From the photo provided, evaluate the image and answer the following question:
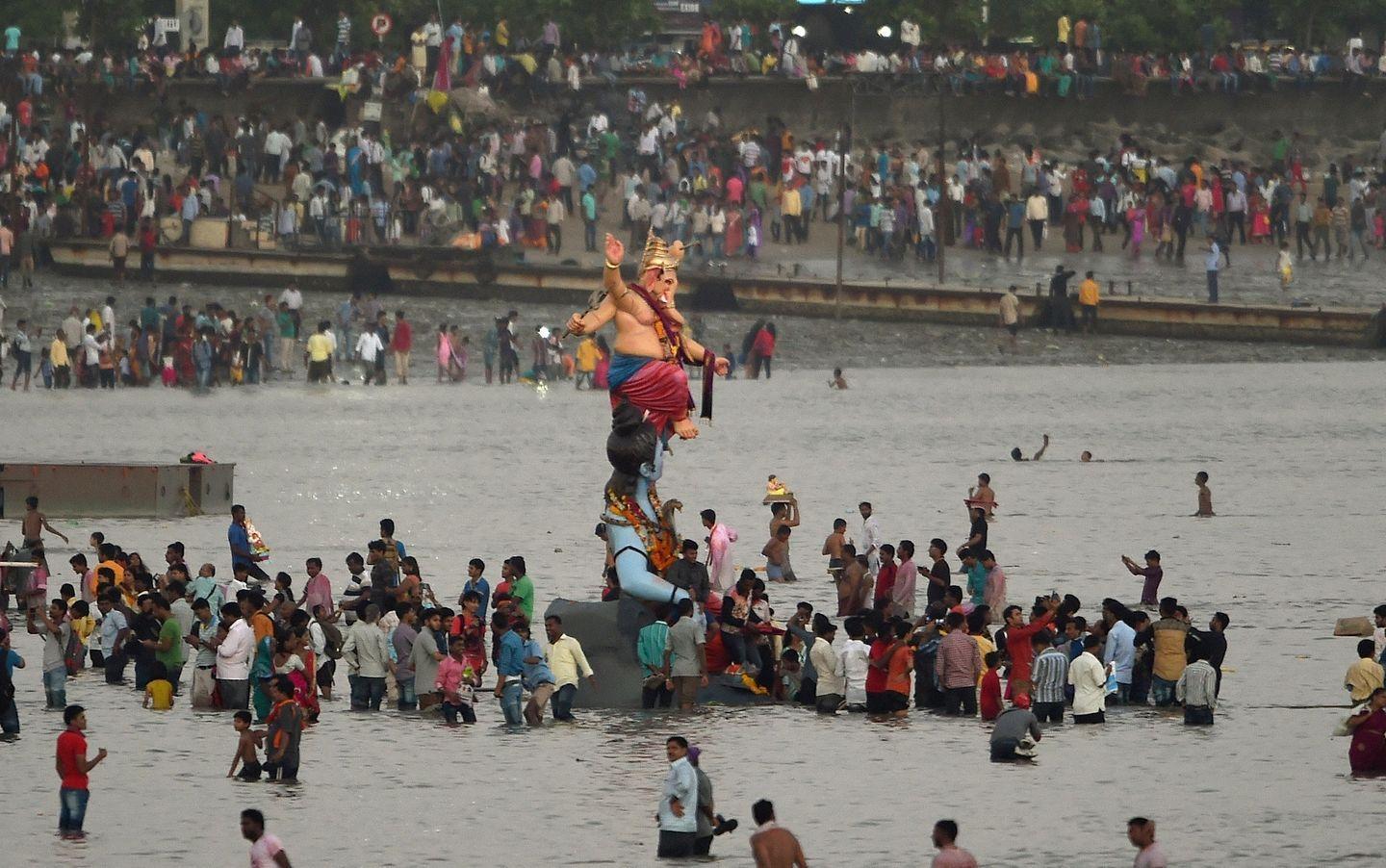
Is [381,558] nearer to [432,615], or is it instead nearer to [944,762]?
[432,615]

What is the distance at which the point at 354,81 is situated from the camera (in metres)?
52.9

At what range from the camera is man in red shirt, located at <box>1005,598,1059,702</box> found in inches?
813

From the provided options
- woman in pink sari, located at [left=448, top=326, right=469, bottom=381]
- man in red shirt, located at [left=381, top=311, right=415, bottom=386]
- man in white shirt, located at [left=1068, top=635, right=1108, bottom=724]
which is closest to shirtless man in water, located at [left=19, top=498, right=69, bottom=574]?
man in white shirt, located at [left=1068, top=635, right=1108, bottom=724]

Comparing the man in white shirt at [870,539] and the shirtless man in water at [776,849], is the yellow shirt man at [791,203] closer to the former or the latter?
the man in white shirt at [870,539]

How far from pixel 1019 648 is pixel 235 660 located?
18.6 ft

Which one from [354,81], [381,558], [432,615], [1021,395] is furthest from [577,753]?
[354,81]

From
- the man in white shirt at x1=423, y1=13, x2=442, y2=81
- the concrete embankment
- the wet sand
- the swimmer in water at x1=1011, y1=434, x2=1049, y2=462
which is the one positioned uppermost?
the man in white shirt at x1=423, y1=13, x2=442, y2=81

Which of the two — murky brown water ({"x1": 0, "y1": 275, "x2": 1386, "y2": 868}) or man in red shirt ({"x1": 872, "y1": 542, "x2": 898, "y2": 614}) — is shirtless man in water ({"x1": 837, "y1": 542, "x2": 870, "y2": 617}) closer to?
man in red shirt ({"x1": 872, "y1": 542, "x2": 898, "y2": 614})

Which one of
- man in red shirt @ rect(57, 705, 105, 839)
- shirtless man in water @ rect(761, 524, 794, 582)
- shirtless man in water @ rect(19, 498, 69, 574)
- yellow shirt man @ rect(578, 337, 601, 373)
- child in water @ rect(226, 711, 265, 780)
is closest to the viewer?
man in red shirt @ rect(57, 705, 105, 839)

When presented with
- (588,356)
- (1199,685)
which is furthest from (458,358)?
(1199,685)

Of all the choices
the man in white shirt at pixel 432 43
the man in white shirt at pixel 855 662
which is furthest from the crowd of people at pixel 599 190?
the man in white shirt at pixel 855 662

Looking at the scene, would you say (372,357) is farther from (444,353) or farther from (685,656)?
(685,656)

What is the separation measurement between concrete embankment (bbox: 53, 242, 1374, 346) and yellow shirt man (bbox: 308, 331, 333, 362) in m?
4.10

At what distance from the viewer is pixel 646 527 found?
2181cm
